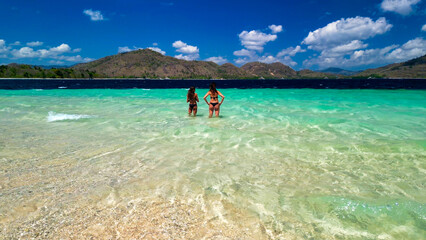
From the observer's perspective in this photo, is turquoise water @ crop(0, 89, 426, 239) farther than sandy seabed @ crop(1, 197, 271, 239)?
Yes

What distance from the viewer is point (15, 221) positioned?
3.49 m

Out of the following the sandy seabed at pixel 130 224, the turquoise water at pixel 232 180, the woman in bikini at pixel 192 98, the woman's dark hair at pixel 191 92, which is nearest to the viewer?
the sandy seabed at pixel 130 224

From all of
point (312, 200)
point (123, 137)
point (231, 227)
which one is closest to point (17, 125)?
point (123, 137)

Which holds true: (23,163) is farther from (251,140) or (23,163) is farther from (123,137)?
(251,140)

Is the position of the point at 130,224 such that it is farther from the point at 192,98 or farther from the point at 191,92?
the point at 192,98

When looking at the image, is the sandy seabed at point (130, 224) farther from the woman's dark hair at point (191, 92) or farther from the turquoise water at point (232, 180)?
the woman's dark hair at point (191, 92)

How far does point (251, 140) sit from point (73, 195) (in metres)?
6.34

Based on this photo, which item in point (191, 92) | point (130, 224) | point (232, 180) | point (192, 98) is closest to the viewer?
point (130, 224)

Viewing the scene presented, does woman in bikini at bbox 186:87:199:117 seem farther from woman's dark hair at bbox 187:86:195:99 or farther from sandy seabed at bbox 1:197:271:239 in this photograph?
sandy seabed at bbox 1:197:271:239

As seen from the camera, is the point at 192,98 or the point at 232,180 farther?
the point at 192,98

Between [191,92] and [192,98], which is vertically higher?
[191,92]

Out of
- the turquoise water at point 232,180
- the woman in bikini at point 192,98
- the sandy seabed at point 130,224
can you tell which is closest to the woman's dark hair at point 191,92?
the woman in bikini at point 192,98

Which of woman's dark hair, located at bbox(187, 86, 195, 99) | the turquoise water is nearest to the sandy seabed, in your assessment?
the turquoise water

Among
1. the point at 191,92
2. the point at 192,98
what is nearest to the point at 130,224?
the point at 191,92
